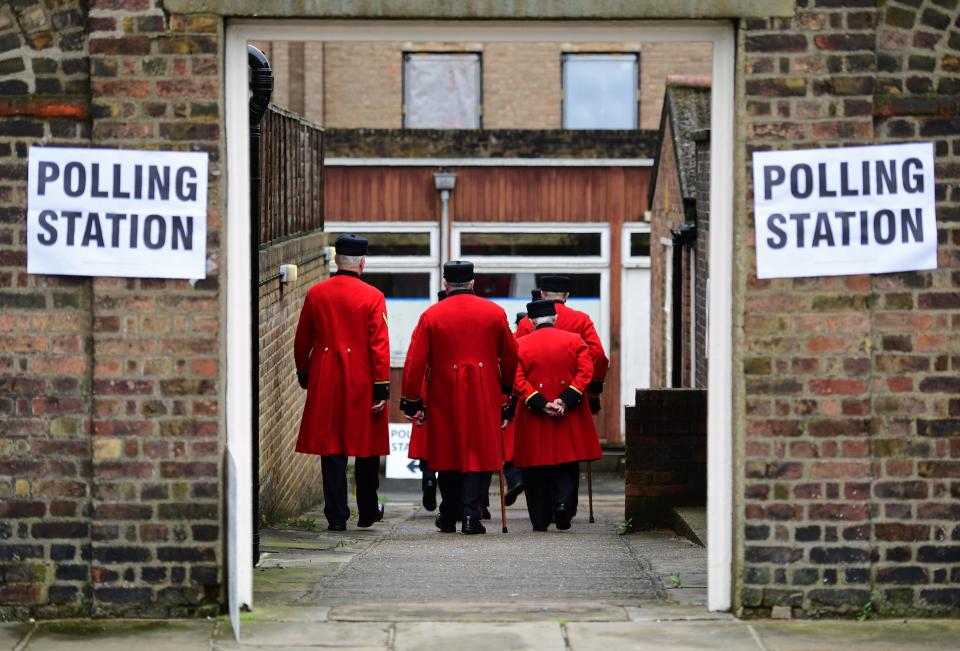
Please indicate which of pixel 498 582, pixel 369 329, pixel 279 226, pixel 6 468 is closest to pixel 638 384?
pixel 279 226

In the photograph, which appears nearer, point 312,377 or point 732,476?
point 732,476

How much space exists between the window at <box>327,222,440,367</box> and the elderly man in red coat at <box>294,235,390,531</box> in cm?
1262

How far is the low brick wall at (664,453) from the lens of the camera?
1062 centimetres

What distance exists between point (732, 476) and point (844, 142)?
1.57 metres

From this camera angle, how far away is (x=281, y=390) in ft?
38.7

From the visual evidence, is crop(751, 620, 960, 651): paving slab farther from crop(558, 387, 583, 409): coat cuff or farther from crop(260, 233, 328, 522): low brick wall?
crop(260, 233, 328, 522): low brick wall

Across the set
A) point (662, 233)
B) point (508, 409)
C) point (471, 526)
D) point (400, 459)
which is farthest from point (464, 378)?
point (400, 459)

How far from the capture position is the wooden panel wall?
23.4 metres

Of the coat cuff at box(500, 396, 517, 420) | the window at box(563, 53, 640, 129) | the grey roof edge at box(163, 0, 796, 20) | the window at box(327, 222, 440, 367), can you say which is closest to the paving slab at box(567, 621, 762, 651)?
the grey roof edge at box(163, 0, 796, 20)

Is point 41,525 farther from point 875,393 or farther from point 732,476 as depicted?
point 875,393

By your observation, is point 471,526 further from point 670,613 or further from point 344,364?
point 670,613

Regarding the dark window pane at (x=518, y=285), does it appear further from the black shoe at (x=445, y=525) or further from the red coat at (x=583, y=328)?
the black shoe at (x=445, y=525)

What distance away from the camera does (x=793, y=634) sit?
22.9ft

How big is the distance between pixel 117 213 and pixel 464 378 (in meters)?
4.17
